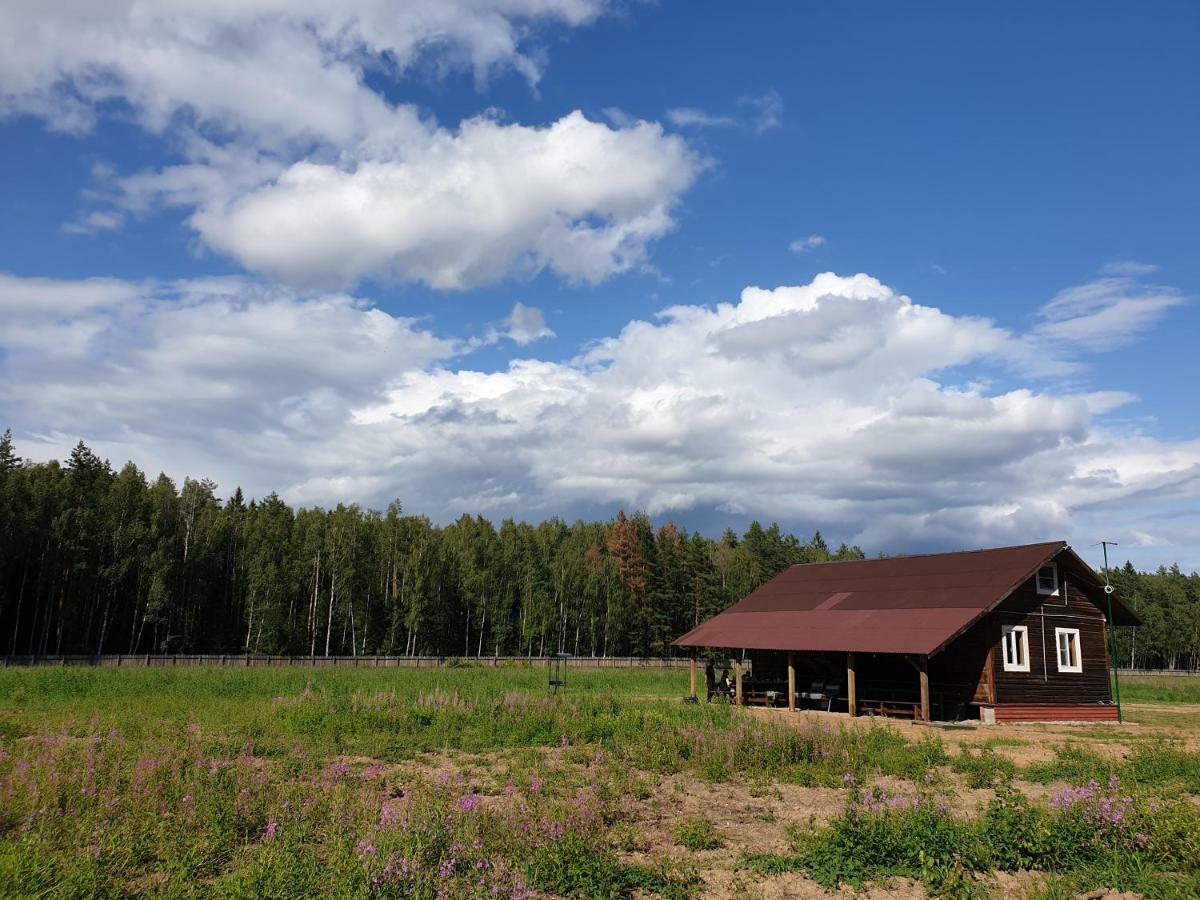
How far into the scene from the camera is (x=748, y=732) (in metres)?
17.6

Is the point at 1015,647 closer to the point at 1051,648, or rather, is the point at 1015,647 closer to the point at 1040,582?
the point at 1051,648

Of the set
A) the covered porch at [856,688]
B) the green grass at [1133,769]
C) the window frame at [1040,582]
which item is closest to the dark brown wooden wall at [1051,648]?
the window frame at [1040,582]

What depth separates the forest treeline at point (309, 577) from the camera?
172 ft

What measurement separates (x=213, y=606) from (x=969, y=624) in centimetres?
5851

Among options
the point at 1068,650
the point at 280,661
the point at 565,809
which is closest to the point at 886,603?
the point at 1068,650

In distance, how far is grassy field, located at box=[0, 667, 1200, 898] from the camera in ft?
28.5

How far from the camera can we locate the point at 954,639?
2492 cm

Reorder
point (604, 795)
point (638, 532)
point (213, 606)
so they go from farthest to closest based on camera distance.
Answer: point (638, 532)
point (213, 606)
point (604, 795)

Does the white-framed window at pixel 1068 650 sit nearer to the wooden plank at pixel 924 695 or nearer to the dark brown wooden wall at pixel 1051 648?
the dark brown wooden wall at pixel 1051 648

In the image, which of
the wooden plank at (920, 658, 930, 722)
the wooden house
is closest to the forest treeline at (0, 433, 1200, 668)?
the wooden house

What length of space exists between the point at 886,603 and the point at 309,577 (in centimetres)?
5194

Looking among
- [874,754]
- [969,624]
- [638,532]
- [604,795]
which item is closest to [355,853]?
[604,795]

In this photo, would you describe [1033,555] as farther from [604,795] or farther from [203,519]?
[203,519]

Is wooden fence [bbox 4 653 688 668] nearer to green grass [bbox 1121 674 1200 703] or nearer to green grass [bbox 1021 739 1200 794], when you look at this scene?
green grass [bbox 1021 739 1200 794]
